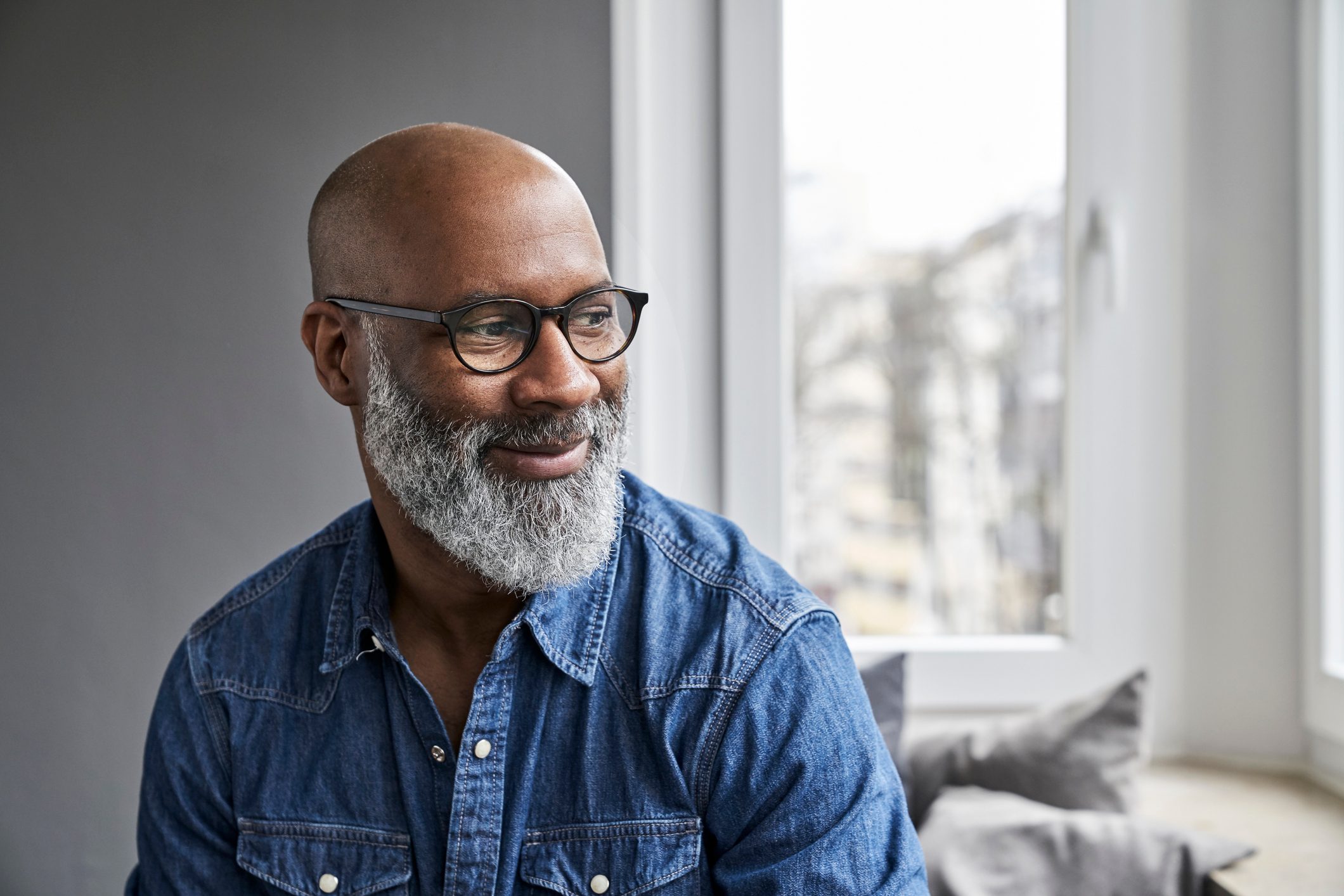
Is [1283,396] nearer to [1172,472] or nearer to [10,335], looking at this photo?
[1172,472]

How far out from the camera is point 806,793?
0.91m

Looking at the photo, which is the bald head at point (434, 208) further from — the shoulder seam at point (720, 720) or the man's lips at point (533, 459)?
the shoulder seam at point (720, 720)

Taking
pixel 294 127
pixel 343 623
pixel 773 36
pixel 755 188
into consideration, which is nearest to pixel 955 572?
pixel 755 188

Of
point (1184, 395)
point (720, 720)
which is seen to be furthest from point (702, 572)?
point (1184, 395)

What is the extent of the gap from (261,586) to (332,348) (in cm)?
28

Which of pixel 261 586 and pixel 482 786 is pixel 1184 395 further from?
pixel 261 586

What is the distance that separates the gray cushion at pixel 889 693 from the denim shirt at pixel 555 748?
0.48 metres

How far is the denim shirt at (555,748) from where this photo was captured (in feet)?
3.05

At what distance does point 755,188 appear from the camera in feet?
5.67

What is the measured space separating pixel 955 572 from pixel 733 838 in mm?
1102

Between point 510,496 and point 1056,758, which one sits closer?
point 510,496

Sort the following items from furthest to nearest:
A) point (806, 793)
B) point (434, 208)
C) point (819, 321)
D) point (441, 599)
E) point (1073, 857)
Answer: point (819, 321), point (1073, 857), point (441, 599), point (434, 208), point (806, 793)

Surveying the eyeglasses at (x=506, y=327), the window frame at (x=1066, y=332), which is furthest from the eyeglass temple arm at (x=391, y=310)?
the window frame at (x=1066, y=332)

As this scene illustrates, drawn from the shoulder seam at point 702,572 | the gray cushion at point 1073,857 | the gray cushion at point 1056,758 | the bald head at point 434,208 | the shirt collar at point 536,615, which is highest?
the bald head at point 434,208
